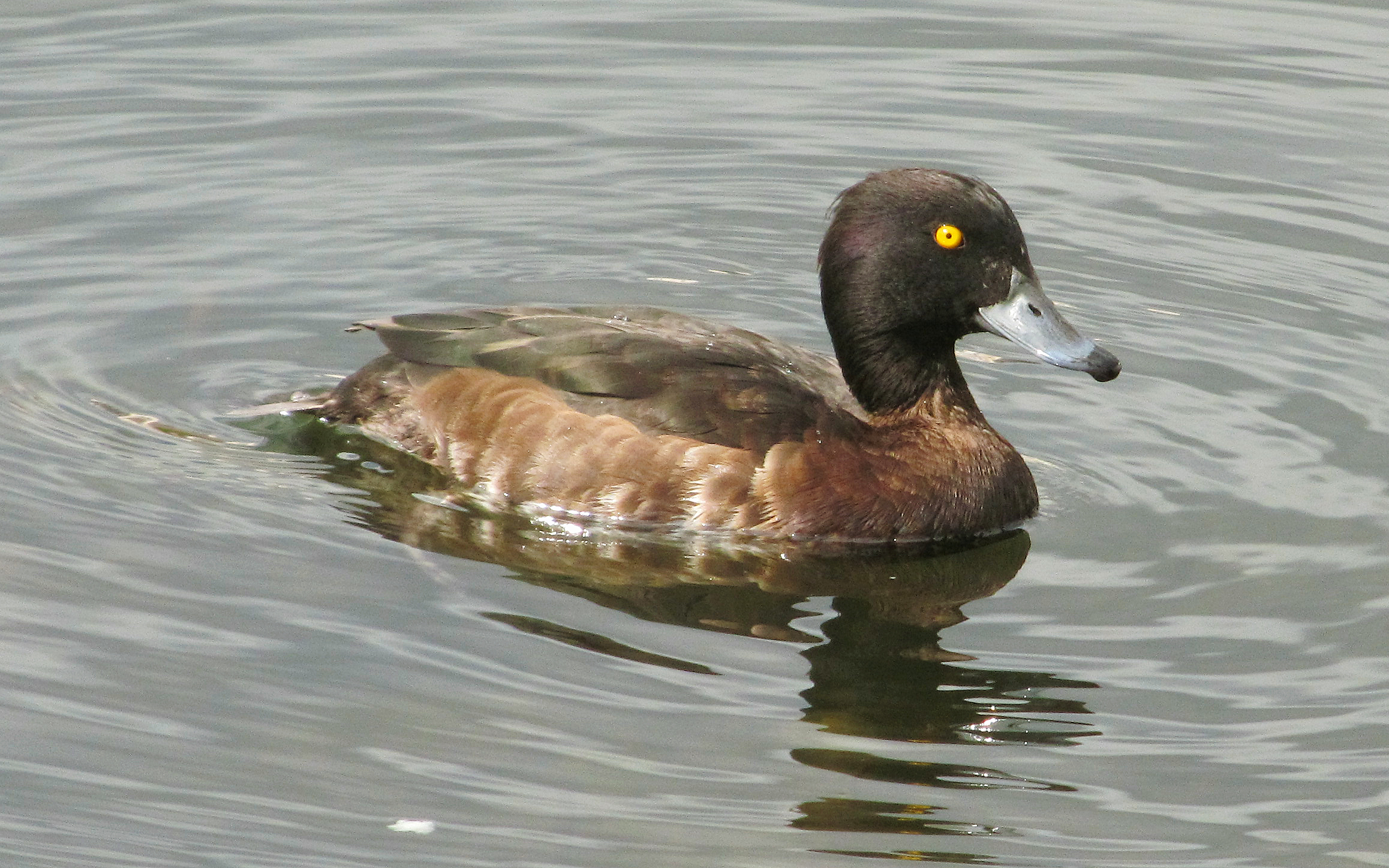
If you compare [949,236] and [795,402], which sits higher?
[949,236]

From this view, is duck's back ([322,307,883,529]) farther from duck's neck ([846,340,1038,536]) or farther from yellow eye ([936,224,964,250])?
yellow eye ([936,224,964,250])

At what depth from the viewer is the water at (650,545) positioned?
5.33 meters

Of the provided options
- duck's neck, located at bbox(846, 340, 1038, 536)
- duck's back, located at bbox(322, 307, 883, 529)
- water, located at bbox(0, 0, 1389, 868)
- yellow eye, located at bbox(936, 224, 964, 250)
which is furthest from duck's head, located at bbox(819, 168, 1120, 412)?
water, located at bbox(0, 0, 1389, 868)

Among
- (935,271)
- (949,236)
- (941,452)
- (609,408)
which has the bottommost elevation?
(941,452)

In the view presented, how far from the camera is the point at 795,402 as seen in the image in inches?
285

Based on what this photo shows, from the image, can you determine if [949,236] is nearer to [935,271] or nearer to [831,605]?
[935,271]

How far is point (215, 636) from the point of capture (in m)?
6.11

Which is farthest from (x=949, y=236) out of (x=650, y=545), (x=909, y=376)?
(x=650, y=545)

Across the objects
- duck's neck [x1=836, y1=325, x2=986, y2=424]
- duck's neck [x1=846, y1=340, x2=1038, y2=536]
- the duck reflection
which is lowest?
the duck reflection

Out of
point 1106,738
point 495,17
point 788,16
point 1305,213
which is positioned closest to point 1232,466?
point 1106,738

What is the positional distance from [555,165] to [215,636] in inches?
216

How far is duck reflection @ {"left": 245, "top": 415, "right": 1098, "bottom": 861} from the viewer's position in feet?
18.0

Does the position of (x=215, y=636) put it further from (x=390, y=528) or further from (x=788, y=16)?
(x=788, y=16)

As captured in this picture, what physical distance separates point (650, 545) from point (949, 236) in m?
1.62
